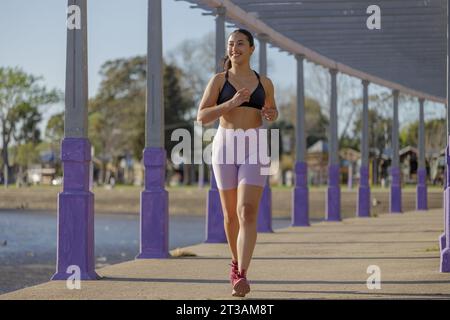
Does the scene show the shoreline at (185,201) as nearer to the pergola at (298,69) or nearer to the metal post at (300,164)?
the pergola at (298,69)

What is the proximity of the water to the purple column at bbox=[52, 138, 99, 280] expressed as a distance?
17.3 ft

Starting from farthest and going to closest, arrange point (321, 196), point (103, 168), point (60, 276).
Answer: point (103, 168)
point (321, 196)
point (60, 276)

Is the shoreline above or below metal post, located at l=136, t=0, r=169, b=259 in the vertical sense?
below

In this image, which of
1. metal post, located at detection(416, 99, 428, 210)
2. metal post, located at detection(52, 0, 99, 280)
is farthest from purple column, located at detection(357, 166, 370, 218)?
metal post, located at detection(52, 0, 99, 280)

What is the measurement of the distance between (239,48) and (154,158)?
545cm

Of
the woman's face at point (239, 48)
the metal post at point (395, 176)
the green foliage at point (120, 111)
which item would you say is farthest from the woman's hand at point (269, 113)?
the green foliage at point (120, 111)

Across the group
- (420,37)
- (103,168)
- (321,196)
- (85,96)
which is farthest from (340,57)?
(103,168)

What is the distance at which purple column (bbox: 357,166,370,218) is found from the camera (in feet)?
93.4

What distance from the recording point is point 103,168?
8675 cm

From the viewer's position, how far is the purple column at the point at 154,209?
1266 cm

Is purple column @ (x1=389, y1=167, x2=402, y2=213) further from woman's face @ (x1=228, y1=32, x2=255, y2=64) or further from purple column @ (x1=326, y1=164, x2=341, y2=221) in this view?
woman's face @ (x1=228, y1=32, x2=255, y2=64)

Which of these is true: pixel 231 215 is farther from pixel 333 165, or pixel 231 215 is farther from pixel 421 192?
pixel 421 192

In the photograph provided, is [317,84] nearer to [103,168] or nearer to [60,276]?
[103,168]

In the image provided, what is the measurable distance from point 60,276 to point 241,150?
9.77 feet
